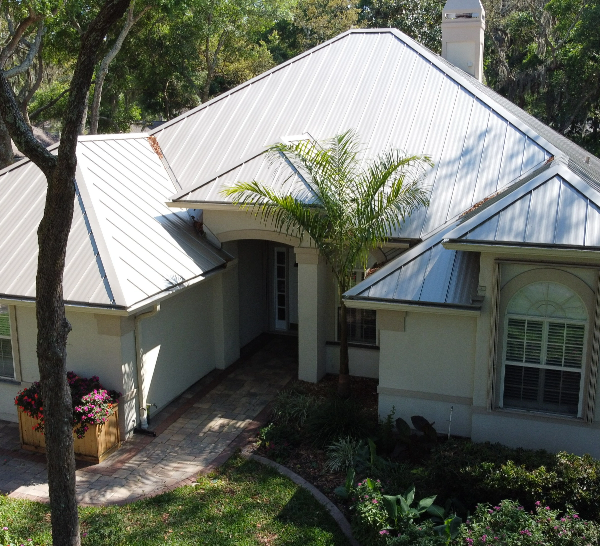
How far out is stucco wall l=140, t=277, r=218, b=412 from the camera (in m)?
11.4

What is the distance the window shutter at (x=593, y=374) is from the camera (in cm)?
920

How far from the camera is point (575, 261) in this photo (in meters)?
9.11

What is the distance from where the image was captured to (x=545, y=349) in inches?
381

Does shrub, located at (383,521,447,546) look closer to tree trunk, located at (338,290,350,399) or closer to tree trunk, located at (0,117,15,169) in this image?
tree trunk, located at (338,290,350,399)

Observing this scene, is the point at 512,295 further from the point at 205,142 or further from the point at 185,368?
the point at 205,142

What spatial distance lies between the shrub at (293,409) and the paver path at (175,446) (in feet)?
1.57

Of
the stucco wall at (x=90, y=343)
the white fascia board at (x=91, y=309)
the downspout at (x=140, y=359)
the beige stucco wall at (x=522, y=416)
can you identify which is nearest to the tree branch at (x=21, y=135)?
the white fascia board at (x=91, y=309)

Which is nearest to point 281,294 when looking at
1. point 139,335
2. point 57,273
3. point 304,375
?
point 304,375

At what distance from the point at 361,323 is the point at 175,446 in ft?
15.5

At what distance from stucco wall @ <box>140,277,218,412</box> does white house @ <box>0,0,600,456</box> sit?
5cm

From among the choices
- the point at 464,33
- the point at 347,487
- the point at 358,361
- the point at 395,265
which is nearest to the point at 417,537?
the point at 347,487

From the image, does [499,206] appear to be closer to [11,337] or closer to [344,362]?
[344,362]

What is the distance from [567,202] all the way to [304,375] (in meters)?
6.44

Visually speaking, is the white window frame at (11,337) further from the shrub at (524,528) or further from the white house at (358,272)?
the shrub at (524,528)
